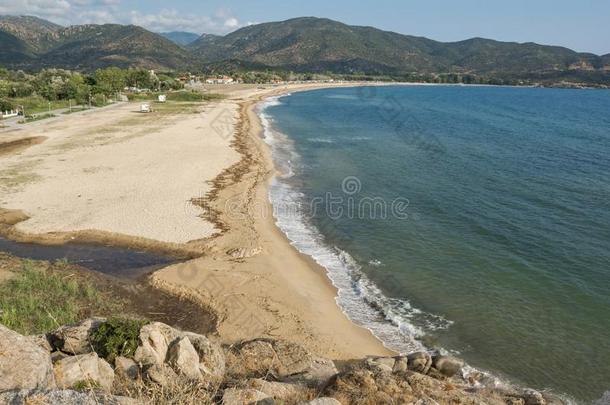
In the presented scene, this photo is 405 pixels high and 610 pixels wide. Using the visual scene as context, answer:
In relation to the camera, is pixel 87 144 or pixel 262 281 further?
pixel 87 144

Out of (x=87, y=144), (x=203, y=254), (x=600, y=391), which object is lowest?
(x=600, y=391)

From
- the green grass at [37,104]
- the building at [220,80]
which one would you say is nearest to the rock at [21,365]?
the green grass at [37,104]

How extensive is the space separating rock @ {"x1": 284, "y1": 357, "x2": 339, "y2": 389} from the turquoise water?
4937 mm

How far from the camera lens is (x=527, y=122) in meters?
80.7

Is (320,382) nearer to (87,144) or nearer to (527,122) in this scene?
(87,144)

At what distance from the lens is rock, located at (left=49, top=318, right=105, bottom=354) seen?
10227 millimetres

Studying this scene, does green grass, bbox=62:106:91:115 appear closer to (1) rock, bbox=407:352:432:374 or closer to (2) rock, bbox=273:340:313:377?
(2) rock, bbox=273:340:313:377

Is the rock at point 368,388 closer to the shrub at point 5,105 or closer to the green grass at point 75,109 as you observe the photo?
the shrub at point 5,105

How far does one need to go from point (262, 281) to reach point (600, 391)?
483 inches

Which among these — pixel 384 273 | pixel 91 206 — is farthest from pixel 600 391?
pixel 91 206

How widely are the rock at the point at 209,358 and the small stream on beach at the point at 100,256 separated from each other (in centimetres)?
994

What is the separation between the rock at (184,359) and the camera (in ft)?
31.1

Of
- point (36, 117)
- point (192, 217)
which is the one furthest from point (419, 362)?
point (36, 117)

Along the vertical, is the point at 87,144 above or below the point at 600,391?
above
